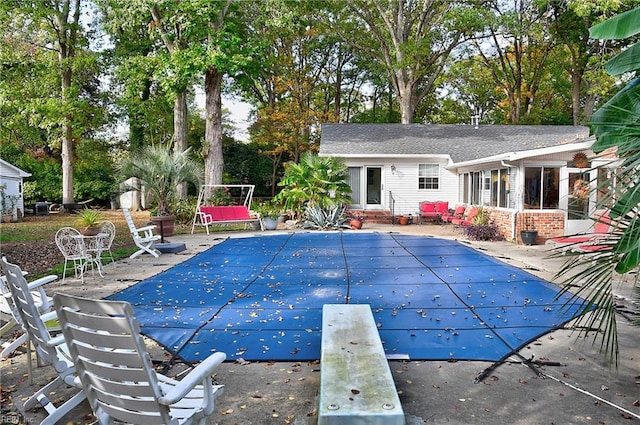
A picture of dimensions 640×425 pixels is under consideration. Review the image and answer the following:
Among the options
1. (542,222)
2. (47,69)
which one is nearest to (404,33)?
(542,222)

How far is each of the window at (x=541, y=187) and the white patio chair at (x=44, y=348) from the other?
12.1 meters

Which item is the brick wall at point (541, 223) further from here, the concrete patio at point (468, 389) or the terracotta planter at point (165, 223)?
the terracotta planter at point (165, 223)

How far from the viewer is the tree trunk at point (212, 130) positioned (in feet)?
61.3

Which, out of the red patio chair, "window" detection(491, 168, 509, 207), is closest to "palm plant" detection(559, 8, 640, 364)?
"window" detection(491, 168, 509, 207)

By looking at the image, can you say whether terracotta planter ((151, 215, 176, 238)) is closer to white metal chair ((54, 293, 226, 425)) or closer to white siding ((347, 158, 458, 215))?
white siding ((347, 158, 458, 215))

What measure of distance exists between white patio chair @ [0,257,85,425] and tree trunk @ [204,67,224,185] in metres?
15.7

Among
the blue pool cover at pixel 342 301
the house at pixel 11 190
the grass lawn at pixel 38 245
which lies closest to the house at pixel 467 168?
the blue pool cover at pixel 342 301

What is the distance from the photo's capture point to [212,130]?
18750 millimetres

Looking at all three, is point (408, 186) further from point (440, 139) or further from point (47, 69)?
point (47, 69)

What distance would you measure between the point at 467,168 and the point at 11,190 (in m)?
18.5

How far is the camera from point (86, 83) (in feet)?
86.7

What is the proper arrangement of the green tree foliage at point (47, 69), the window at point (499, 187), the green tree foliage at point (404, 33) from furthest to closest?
the green tree foliage at point (404, 33) → the green tree foliage at point (47, 69) → the window at point (499, 187)

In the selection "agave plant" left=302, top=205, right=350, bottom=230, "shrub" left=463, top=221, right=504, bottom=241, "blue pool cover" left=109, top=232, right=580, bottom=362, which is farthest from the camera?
"agave plant" left=302, top=205, right=350, bottom=230

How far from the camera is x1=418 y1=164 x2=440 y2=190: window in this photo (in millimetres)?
19000
